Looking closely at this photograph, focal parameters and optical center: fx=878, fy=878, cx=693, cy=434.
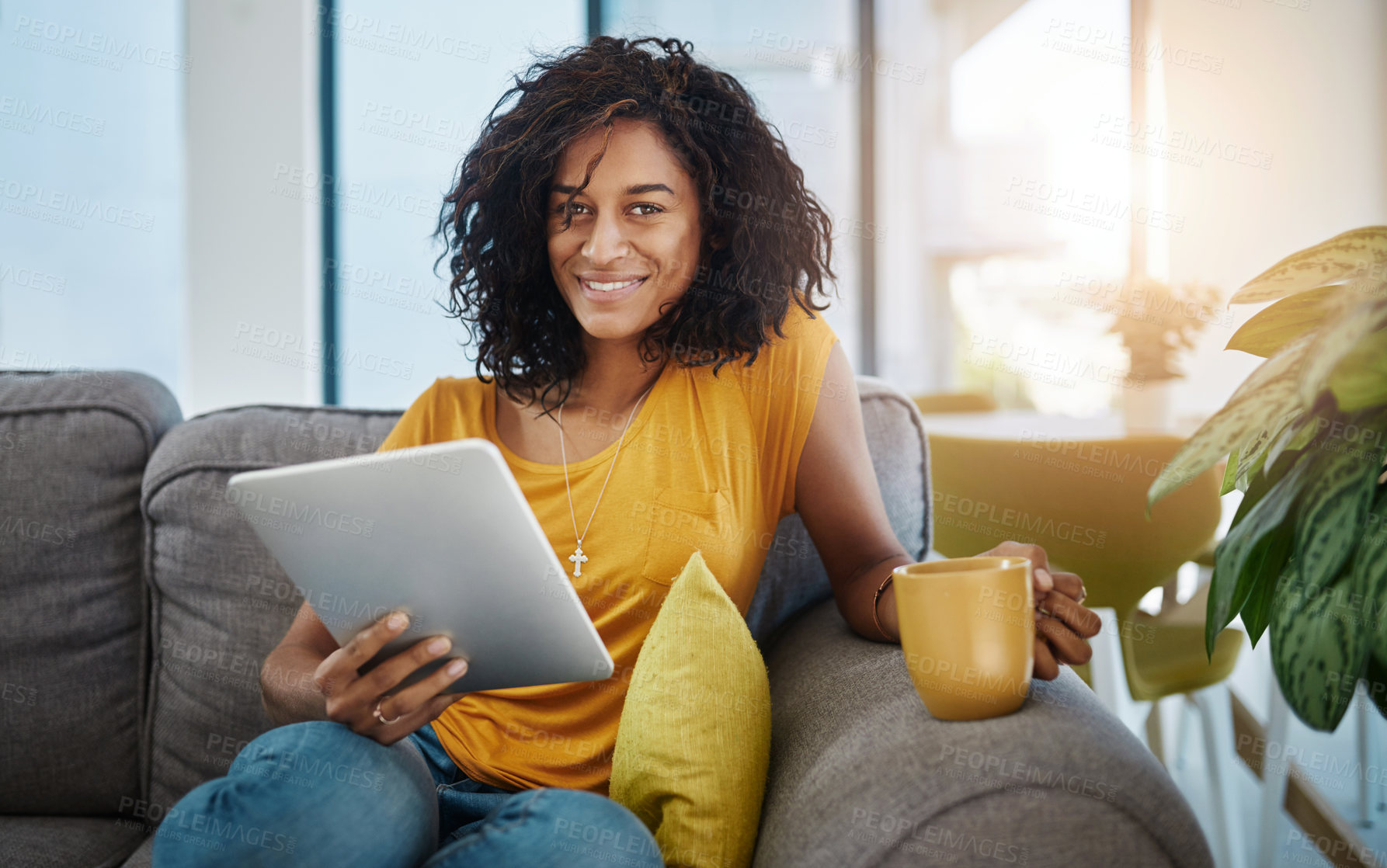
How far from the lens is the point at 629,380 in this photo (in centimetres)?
123

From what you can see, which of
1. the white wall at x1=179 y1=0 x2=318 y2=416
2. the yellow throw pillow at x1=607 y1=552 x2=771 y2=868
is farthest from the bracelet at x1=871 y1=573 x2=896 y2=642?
the white wall at x1=179 y1=0 x2=318 y2=416

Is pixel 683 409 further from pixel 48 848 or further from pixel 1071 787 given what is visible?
pixel 48 848

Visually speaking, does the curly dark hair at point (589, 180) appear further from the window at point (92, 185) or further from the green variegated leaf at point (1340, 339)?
the window at point (92, 185)

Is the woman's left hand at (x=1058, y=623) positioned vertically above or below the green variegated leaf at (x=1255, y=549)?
below

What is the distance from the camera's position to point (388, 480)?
69cm

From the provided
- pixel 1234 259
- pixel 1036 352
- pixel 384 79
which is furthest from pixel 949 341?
pixel 384 79

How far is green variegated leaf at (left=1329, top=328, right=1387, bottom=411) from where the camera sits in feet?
1.78

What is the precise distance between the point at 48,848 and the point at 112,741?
0.17 meters

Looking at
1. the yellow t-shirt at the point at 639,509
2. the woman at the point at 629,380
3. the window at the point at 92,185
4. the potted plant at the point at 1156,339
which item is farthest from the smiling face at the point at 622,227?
the window at the point at 92,185

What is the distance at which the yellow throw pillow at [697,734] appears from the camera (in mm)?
813

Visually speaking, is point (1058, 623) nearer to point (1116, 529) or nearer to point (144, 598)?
point (1116, 529)

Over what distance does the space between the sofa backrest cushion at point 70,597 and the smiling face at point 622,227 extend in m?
0.73

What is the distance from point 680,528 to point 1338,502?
67cm

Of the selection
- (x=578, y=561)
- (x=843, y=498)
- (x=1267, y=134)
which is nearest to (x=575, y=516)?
(x=578, y=561)
